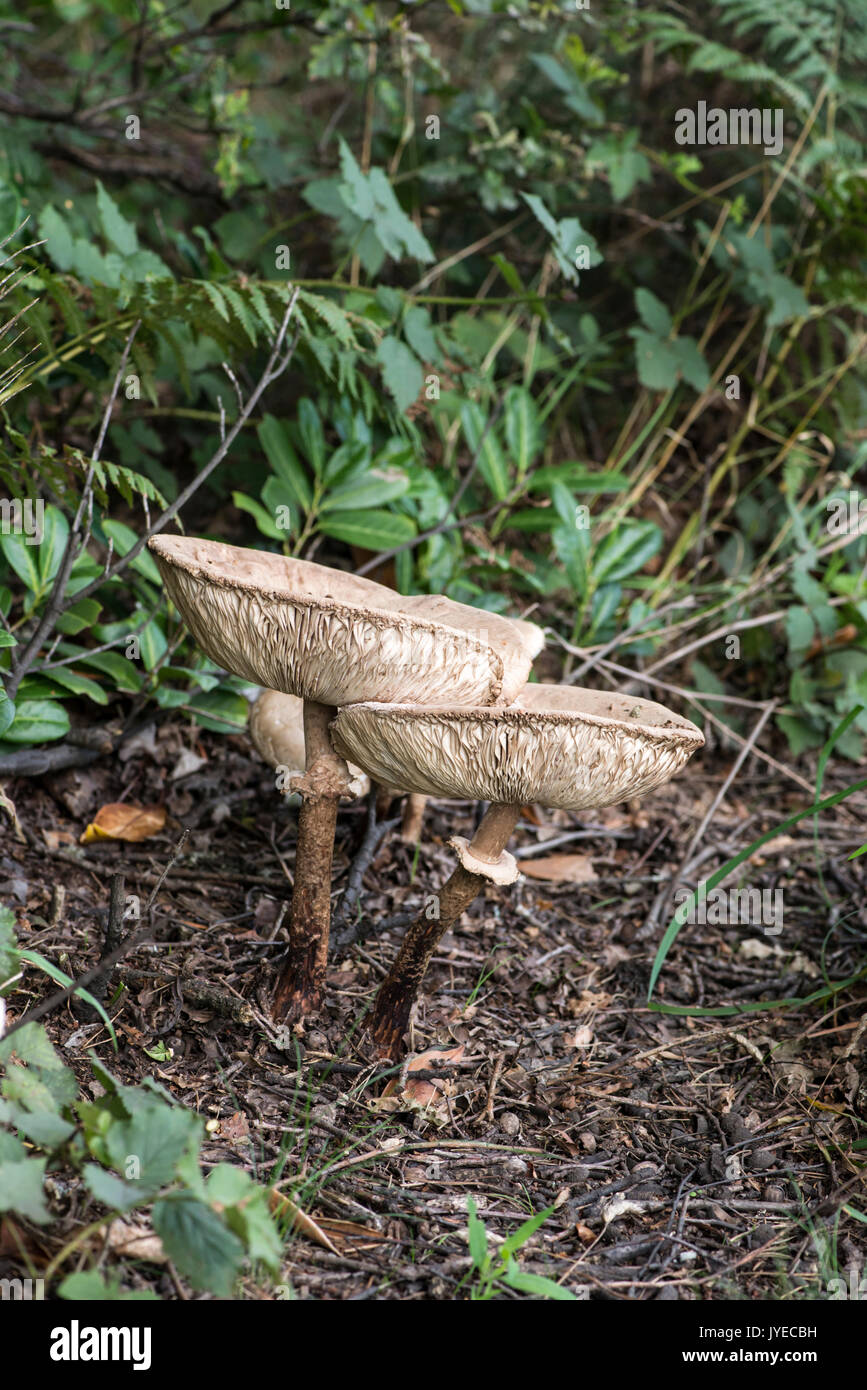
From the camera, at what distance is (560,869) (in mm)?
3781

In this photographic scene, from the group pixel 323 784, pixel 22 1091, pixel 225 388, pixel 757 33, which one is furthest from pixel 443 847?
pixel 757 33

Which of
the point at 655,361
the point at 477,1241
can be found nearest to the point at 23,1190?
the point at 477,1241

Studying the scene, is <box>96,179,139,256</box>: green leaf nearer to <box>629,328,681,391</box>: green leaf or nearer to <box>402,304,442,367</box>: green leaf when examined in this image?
<box>402,304,442,367</box>: green leaf

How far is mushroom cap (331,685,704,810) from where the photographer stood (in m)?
2.15

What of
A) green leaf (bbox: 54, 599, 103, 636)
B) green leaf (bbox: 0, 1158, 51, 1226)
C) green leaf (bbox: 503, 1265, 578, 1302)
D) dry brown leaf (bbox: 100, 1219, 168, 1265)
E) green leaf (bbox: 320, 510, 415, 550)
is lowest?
green leaf (bbox: 503, 1265, 578, 1302)

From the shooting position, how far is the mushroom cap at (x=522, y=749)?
2152 mm

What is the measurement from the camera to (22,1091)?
195 cm

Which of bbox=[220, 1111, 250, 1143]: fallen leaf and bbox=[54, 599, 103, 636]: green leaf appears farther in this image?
bbox=[54, 599, 103, 636]: green leaf

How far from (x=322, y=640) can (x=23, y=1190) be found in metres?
1.20

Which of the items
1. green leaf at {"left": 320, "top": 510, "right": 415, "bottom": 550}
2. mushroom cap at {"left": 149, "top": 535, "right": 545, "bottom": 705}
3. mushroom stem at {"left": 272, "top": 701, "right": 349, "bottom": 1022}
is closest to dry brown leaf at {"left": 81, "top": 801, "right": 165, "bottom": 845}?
mushroom stem at {"left": 272, "top": 701, "right": 349, "bottom": 1022}

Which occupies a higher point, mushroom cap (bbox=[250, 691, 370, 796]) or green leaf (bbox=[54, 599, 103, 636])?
green leaf (bbox=[54, 599, 103, 636])

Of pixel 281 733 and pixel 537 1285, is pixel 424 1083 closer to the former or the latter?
pixel 537 1285

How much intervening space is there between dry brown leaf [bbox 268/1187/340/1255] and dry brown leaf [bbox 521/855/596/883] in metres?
1.77
